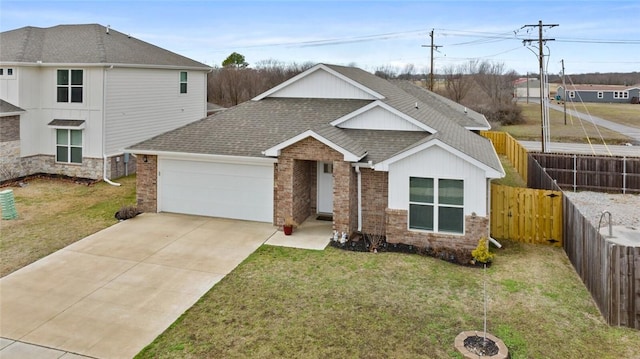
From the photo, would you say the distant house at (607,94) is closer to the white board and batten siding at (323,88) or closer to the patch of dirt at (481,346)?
the white board and batten siding at (323,88)

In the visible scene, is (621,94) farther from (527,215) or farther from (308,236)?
(308,236)

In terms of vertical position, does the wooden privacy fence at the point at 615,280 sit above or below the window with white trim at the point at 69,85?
below

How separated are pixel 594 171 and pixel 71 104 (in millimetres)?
24289

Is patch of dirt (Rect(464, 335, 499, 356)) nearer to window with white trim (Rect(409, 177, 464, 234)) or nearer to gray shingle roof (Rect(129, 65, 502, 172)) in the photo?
window with white trim (Rect(409, 177, 464, 234))

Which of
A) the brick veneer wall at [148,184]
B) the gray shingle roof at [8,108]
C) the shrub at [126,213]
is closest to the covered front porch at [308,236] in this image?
the brick veneer wall at [148,184]

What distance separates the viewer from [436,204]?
486 inches

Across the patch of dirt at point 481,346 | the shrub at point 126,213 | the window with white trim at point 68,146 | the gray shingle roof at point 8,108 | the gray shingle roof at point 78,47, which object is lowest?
the patch of dirt at point 481,346

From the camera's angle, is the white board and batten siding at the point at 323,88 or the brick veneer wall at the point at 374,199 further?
the white board and batten siding at the point at 323,88

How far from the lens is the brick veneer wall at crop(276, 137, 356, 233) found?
1298cm

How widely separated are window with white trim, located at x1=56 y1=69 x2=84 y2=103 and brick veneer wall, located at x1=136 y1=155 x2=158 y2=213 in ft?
24.5

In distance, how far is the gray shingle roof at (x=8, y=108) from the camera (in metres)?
19.5

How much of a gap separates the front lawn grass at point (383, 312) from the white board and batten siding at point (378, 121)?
4960 mm

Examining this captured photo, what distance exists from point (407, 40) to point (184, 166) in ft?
137

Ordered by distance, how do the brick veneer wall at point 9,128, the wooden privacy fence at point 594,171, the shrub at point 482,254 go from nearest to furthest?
the shrub at point 482,254, the brick veneer wall at point 9,128, the wooden privacy fence at point 594,171
